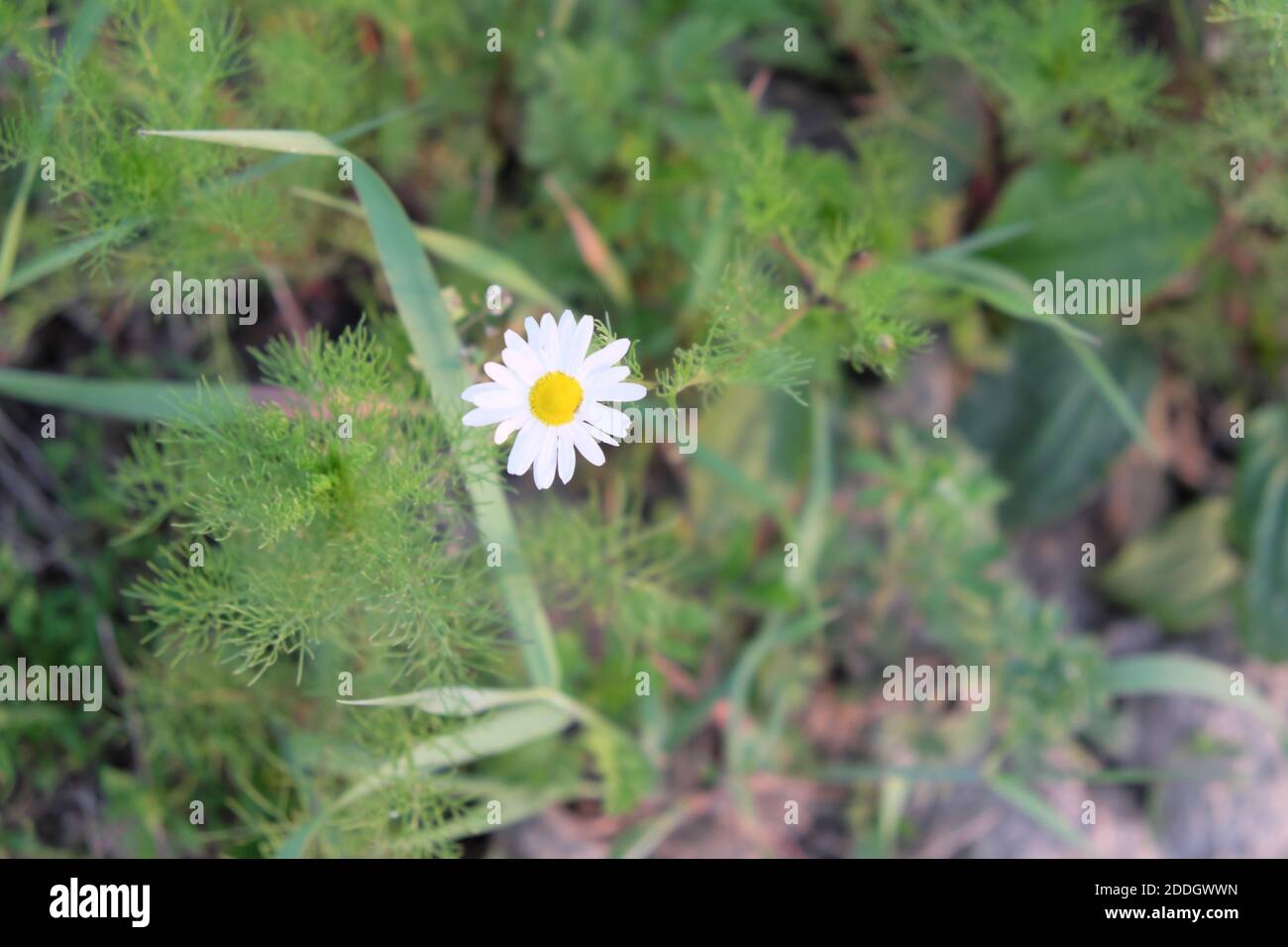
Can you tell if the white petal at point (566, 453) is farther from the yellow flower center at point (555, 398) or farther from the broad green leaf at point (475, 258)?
the broad green leaf at point (475, 258)

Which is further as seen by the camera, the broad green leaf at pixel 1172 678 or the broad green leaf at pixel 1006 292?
the broad green leaf at pixel 1172 678

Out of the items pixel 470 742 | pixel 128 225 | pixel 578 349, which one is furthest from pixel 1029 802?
pixel 128 225

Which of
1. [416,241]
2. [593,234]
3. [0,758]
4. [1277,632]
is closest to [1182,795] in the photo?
[1277,632]

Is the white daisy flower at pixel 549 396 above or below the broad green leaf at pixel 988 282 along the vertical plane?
below

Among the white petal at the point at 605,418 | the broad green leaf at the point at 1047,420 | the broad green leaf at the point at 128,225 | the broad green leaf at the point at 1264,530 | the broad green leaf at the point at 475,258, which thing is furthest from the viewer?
the broad green leaf at the point at 1047,420

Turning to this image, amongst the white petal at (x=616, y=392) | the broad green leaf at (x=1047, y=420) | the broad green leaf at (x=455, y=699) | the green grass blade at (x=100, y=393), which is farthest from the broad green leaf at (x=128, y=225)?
the broad green leaf at (x=1047, y=420)

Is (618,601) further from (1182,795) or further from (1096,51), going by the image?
(1182,795)

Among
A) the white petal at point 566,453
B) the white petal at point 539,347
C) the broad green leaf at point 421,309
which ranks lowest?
the white petal at point 566,453

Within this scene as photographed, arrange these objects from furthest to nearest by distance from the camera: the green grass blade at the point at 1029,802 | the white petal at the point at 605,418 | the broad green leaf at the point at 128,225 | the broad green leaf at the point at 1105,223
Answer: the broad green leaf at the point at 1105,223 < the green grass blade at the point at 1029,802 < the broad green leaf at the point at 128,225 < the white petal at the point at 605,418
